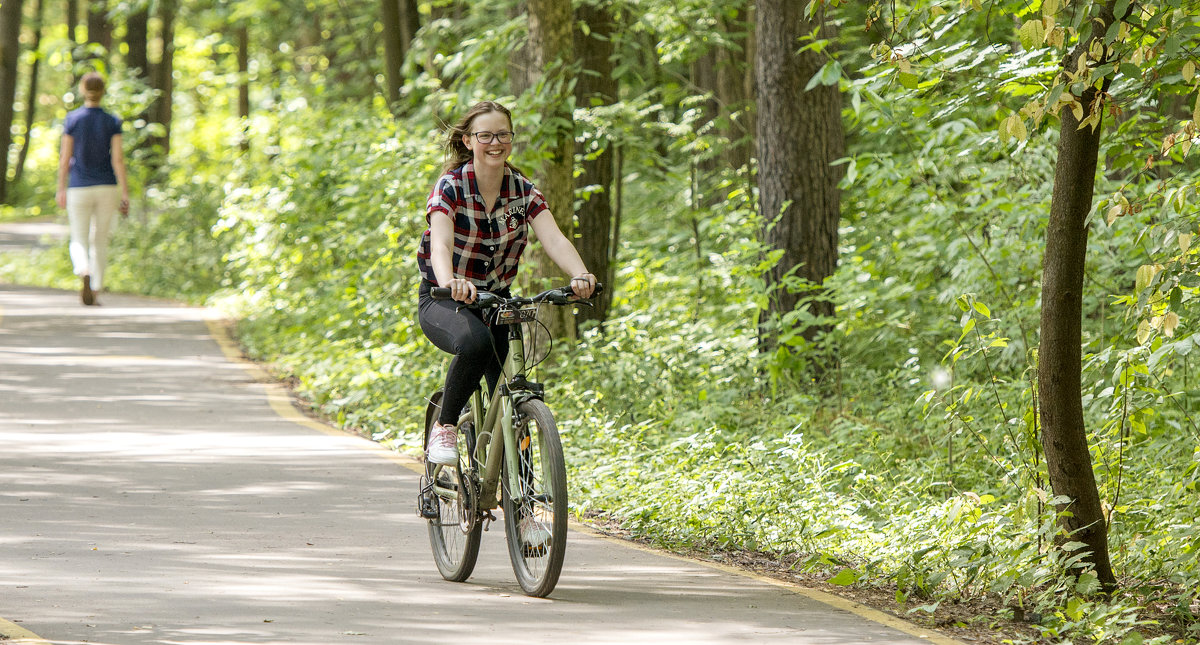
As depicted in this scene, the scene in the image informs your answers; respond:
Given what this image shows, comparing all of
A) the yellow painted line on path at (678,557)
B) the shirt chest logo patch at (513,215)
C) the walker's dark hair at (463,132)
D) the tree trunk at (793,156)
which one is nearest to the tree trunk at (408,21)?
the yellow painted line on path at (678,557)

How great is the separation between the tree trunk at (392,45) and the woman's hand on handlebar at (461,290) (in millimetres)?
14298

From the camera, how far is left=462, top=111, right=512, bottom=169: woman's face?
635 centimetres

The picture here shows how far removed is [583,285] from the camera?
593 cm

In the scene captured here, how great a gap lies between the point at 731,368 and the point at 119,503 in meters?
5.24

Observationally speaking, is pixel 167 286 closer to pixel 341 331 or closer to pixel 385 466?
pixel 341 331

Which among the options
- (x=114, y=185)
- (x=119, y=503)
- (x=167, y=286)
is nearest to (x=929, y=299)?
(x=119, y=503)

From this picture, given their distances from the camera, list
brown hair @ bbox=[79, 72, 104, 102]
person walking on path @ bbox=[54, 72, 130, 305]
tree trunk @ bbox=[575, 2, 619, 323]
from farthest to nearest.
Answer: person walking on path @ bbox=[54, 72, 130, 305] → brown hair @ bbox=[79, 72, 104, 102] → tree trunk @ bbox=[575, 2, 619, 323]

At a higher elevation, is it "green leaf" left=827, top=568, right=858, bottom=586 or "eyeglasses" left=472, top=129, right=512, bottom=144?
"eyeglasses" left=472, top=129, right=512, bottom=144

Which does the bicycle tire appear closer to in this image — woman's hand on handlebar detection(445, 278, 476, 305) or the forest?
woman's hand on handlebar detection(445, 278, 476, 305)

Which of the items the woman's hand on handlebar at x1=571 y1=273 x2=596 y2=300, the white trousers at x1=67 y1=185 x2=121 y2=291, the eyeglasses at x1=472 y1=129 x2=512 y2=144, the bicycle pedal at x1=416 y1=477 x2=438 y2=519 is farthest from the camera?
the white trousers at x1=67 y1=185 x2=121 y2=291

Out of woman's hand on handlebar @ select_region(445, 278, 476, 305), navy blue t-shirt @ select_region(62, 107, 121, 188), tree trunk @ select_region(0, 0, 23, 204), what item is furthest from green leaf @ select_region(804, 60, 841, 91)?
tree trunk @ select_region(0, 0, 23, 204)

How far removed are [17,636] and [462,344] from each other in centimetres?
214

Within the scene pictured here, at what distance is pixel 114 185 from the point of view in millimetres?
16562

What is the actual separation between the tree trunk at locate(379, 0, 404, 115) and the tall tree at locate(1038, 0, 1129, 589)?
14.8 meters
